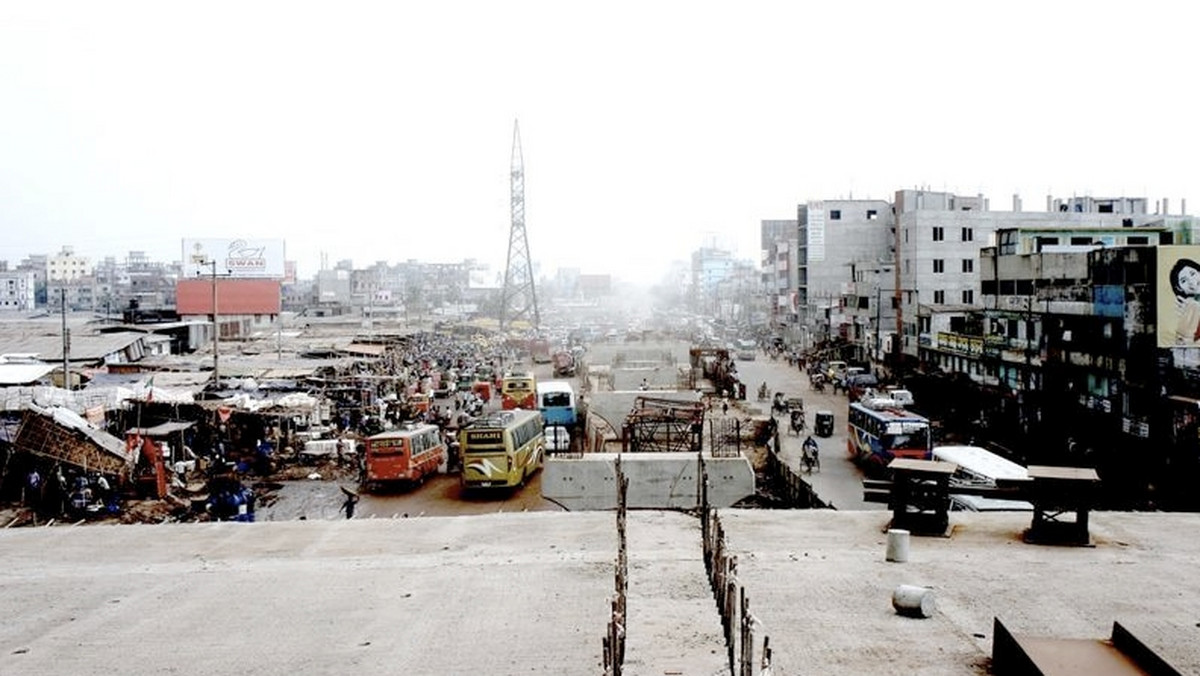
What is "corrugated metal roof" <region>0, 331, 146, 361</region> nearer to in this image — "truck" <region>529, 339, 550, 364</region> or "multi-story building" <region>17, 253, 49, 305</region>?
"truck" <region>529, 339, 550, 364</region>

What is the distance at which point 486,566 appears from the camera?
10156 mm

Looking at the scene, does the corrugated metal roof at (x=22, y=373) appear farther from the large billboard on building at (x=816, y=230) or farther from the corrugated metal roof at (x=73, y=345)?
the large billboard on building at (x=816, y=230)

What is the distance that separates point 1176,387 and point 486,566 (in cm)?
1884

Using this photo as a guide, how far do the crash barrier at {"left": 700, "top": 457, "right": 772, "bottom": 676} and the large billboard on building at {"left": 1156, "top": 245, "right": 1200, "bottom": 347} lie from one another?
1708 centimetres

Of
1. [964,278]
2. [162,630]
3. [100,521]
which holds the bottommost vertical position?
[100,521]

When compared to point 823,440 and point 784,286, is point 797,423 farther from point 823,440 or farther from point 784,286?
point 784,286

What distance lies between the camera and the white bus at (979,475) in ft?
50.0

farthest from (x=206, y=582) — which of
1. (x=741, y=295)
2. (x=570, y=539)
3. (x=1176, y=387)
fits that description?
(x=741, y=295)

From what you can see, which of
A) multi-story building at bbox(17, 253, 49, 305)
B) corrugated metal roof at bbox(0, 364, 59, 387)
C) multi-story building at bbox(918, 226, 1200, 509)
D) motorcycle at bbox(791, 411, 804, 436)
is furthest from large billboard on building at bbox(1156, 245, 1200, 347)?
multi-story building at bbox(17, 253, 49, 305)

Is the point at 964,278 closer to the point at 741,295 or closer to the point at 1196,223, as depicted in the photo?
the point at 1196,223

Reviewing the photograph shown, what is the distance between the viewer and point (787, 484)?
2280cm

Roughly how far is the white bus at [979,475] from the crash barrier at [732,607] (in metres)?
4.73

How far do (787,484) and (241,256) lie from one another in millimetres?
49243

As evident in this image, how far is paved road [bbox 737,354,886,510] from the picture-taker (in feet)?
69.0
